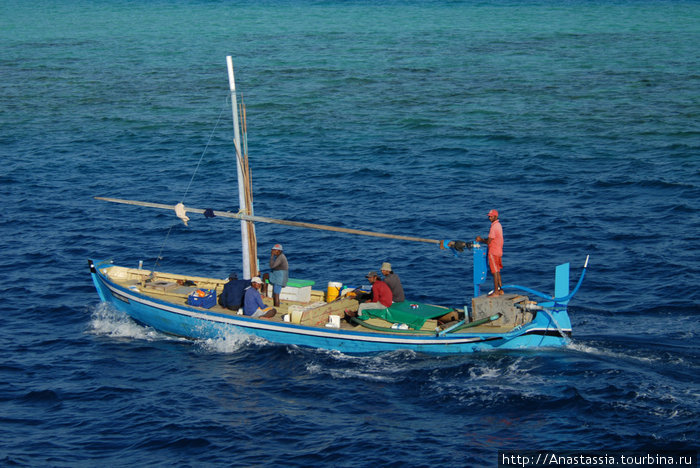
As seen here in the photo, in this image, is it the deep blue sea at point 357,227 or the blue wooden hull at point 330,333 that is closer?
the deep blue sea at point 357,227

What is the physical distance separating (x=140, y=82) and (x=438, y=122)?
33071 mm

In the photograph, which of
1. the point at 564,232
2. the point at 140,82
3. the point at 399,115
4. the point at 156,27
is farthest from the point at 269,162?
the point at 156,27

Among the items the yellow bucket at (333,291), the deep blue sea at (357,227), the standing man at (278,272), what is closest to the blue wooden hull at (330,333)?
the deep blue sea at (357,227)

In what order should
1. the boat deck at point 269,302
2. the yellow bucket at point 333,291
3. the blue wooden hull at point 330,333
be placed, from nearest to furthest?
the blue wooden hull at point 330,333
the boat deck at point 269,302
the yellow bucket at point 333,291

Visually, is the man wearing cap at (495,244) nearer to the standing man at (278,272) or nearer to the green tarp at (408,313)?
the green tarp at (408,313)

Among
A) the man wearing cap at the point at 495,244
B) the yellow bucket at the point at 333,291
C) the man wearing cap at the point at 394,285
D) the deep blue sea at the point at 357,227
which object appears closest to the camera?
the deep blue sea at the point at 357,227

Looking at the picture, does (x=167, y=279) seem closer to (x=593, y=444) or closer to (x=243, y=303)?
(x=243, y=303)

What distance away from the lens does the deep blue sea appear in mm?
26250

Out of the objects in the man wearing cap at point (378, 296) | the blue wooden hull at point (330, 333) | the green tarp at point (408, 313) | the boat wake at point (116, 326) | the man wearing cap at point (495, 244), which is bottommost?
the boat wake at point (116, 326)

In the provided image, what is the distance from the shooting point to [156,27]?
13188cm

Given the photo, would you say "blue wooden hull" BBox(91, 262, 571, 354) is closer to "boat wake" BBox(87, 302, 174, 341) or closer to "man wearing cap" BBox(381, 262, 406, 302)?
"boat wake" BBox(87, 302, 174, 341)

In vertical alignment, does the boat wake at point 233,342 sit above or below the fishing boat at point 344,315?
below

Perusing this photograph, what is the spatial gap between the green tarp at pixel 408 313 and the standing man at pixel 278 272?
3309 millimetres

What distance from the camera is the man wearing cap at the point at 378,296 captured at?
104 ft
